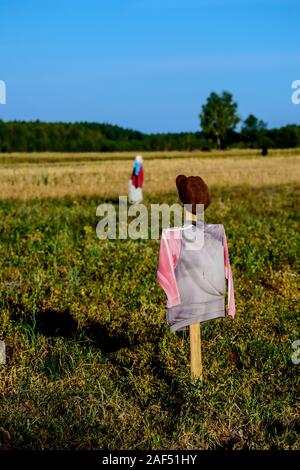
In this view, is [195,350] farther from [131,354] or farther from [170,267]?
[131,354]

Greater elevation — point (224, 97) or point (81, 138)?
point (224, 97)

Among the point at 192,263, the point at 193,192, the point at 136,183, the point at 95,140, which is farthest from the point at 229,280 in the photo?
the point at 95,140

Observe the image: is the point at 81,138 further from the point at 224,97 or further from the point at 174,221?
→ the point at 174,221

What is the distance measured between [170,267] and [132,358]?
149 centimetres

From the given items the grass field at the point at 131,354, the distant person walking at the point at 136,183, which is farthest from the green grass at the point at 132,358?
the distant person walking at the point at 136,183

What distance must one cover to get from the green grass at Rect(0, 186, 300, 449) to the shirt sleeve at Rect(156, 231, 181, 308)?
71 cm

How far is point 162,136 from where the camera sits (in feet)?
381

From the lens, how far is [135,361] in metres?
5.15

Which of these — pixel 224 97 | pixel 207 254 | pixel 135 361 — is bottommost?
pixel 135 361

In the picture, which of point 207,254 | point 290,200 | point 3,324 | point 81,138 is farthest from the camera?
point 81,138

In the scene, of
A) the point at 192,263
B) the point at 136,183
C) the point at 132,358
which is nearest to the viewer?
the point at 192,263

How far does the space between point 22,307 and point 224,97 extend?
117m

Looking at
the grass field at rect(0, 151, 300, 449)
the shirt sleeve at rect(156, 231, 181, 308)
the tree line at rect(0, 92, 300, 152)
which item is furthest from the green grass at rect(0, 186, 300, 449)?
the tree line at rect(0, 92, 300, 152)
